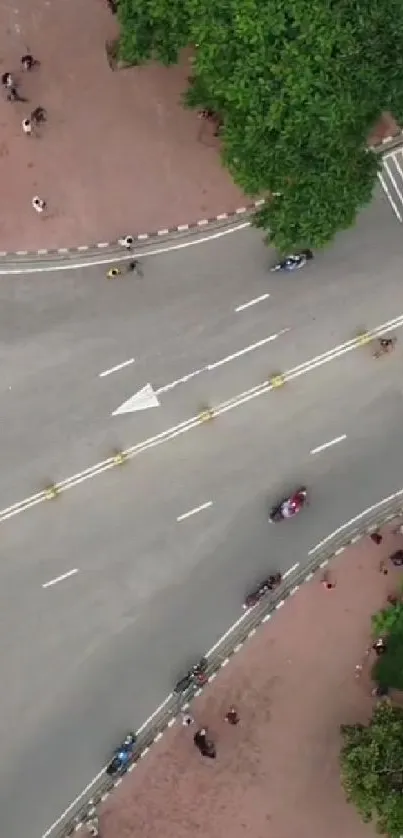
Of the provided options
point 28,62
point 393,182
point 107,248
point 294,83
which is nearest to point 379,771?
point 107,248

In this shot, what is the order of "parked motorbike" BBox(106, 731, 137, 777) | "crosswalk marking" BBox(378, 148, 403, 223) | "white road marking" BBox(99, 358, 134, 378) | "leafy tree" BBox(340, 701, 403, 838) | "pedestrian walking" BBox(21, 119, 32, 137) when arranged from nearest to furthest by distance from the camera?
"leafy tree" BBox(340, 701, 403, 838), "parked motorbike" BBox(106, 731, 137, 777), "white road marking" BBox(99, 358, 134, 378), "pedestrian walking" BBox(21, 119, 32, 137), "crosswalk marking" BBox(378, 148, 403, 223)

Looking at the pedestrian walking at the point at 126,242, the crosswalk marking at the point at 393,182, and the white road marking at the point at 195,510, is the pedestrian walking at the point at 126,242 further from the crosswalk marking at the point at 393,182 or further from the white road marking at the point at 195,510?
the white road marking at the point at 195,510

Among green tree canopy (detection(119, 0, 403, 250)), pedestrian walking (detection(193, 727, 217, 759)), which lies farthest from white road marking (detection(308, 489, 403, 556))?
green tree canopy (detection(119, 0, 403, 250))

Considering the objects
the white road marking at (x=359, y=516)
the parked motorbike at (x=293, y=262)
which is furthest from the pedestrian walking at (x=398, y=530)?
the parked motorbike at (x=293, y=262)

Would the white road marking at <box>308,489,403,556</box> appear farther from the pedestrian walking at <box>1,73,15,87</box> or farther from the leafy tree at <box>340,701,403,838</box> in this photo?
the pedestrian walking at <box>1,73,15,87</box>

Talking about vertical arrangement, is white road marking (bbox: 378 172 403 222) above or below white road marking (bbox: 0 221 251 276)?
below

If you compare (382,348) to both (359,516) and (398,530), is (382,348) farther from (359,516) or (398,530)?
(398,530)

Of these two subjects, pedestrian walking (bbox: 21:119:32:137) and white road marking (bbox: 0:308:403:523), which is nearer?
white road marking (bbox: 0:308:403:523)

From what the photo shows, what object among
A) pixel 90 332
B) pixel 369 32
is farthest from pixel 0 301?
pixel 369 32
